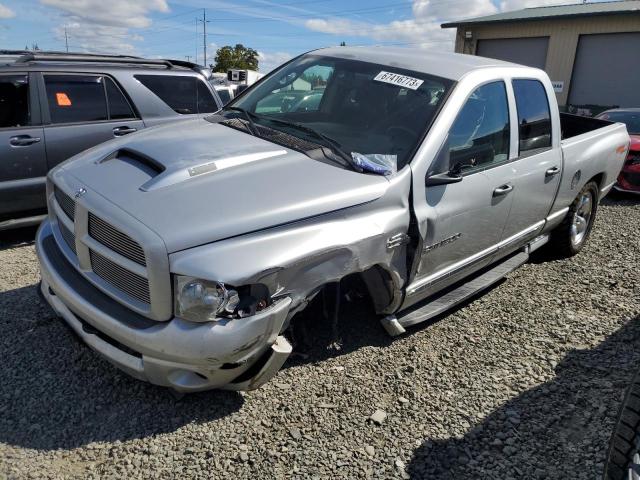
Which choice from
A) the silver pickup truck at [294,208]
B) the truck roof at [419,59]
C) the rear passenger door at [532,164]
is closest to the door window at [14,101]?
the silver pickup truck at [294,208]

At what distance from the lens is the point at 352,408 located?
9.30 feet

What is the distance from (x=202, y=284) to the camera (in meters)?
2.20

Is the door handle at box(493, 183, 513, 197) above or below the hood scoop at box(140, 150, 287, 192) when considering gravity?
below

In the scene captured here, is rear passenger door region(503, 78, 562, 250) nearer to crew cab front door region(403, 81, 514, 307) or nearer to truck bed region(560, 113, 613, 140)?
crew cab front door region(403, 81, 514, 307)

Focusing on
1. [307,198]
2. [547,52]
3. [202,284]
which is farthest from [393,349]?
[547,52]

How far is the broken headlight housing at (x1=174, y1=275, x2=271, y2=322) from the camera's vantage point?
2.20 meters

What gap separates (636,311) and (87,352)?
13.6ft

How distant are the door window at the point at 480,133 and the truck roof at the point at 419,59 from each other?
0.21 m

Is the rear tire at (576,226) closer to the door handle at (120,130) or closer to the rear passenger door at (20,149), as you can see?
the door handle at (120,130)

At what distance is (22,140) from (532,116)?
178 inches

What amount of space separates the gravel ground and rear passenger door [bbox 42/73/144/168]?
171 cm

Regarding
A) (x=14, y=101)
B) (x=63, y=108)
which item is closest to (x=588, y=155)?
(x=63, y=108)

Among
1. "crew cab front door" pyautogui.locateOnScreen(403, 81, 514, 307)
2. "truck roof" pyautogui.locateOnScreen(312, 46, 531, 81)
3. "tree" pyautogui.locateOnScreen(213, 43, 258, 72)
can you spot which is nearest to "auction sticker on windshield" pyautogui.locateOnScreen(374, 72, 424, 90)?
"truck roof" pyautogui.locateOnScreen(312, 46, 531, 81)

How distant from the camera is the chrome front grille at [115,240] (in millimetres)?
2275
